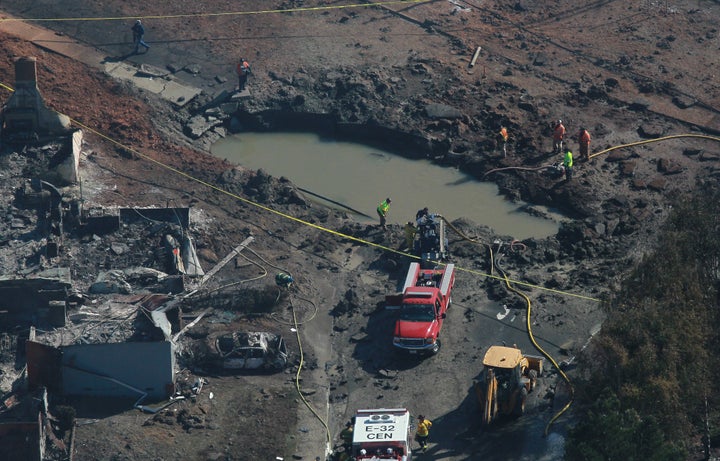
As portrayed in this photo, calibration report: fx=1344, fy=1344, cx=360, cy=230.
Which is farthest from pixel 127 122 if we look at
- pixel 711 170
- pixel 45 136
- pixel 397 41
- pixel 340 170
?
pixel 711 170

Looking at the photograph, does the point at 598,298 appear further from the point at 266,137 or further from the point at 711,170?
the point at 266,137

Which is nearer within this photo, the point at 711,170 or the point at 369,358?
the point at 369,358

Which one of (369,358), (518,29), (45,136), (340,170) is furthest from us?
(518,29)

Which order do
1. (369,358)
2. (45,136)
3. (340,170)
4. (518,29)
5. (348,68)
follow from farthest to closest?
(518,29)
(348,68)
(340,170)
(45,136)
(369,358)

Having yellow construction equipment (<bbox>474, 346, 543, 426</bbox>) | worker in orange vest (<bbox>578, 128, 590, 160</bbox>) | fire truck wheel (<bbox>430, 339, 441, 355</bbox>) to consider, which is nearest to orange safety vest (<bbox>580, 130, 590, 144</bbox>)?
worker in orange vest (<bbox>578, 128, 590, 160</bbox>)

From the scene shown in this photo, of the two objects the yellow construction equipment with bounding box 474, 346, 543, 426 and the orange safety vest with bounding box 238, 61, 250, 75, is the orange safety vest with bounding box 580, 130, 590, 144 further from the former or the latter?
the yellow construction equipment with bounding box 474, 346, 543, 426

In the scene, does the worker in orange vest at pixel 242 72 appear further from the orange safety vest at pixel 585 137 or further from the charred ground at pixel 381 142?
the orange safety vest at pixel 585 137

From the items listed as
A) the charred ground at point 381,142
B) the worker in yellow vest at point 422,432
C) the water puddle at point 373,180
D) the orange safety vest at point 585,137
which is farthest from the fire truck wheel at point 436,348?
the orange safety vest at point 585,137
